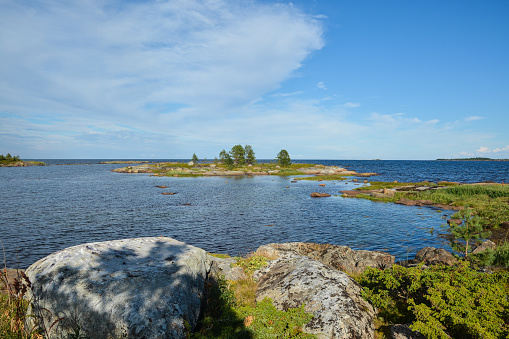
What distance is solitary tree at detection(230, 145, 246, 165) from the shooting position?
134m

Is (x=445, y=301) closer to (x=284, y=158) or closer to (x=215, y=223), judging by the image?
(x=215, y=223)

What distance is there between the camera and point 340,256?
13.6 m

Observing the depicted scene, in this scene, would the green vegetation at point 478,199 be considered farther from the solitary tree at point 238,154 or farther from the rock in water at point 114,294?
the solitary tree at point 238,154

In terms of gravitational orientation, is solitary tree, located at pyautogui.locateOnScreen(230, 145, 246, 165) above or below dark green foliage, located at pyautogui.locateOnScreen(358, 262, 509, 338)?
above

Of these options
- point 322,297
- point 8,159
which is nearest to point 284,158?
point 322,297

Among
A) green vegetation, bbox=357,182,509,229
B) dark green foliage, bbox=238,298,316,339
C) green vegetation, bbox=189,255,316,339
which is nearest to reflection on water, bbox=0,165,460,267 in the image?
green vegetation, bbox=357,182,509,229

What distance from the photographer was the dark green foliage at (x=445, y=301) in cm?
546

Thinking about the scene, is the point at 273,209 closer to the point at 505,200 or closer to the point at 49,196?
the point at 505,200

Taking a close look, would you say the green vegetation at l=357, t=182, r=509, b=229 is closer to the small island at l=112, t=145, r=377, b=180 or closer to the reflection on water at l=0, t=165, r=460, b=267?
the reflection on water at l=0, t=165, r=460, b=267

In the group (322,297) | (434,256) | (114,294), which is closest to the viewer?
(114,294)

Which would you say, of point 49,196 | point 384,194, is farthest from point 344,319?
point 49,196

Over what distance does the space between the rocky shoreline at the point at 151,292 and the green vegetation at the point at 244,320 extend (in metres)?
0.30

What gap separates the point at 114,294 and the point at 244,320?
3449 millimetres

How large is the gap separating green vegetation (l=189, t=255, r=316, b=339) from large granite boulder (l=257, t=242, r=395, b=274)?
5.60 m
